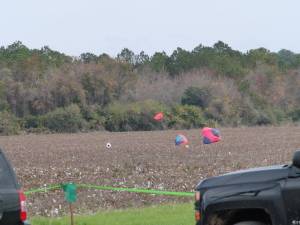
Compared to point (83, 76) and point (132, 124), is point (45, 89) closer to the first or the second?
point (83, 76)

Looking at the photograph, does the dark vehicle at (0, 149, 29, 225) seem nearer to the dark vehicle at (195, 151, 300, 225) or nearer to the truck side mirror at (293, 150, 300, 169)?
the dark vehicle at (195, 151, 300, 225)

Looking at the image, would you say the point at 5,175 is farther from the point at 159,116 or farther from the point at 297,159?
the point at 159,116

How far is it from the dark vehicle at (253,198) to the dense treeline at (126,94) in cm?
6715

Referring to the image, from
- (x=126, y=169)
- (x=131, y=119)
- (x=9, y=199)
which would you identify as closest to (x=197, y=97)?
(x=131, y=119)

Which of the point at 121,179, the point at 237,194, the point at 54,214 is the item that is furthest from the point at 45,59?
the point at 237,194

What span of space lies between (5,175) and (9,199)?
1.12 feet

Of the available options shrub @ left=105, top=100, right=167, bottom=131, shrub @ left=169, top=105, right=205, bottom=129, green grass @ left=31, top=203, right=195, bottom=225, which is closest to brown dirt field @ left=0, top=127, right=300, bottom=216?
green grass @ left=31, top=203, right=195, bottom=225

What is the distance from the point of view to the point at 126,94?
88688mm

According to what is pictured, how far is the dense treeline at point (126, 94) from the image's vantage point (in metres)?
77.8

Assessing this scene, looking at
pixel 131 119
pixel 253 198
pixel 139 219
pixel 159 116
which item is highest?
pixel 159 116

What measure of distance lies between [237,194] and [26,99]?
77103 mm

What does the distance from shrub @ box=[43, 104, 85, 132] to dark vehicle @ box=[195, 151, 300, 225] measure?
219 ft

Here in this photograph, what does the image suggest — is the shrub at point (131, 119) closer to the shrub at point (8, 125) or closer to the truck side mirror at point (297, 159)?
the shrub at point (8, 125)

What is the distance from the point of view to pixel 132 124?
77.9 meters
